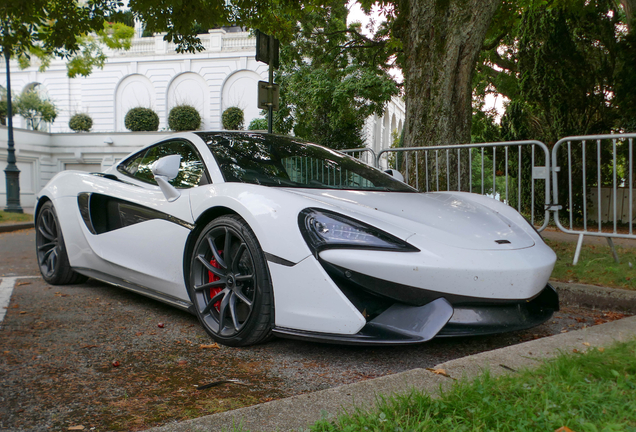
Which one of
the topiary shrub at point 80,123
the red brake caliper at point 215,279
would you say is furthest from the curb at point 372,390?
the topiary shrub at point 80,123

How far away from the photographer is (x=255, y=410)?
1.73 m

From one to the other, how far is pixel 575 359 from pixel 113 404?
1.81 metres

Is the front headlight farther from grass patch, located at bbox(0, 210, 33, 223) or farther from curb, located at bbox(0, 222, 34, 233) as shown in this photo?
grass patch, located at bbox(0, 210, 33, 223)

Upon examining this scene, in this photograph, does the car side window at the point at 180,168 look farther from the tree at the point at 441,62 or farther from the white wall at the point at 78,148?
the white wall at the point at 78,148

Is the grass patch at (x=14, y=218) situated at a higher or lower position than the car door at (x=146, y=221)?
lower

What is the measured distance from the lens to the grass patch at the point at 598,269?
13.7 ft

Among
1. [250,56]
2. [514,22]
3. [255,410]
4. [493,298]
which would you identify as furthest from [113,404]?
[250,56]

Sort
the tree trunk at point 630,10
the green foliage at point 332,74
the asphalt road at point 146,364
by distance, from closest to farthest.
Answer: the asphalt road at point 146,364
the tree trunk at point 630,10
the green foliage at point 332,74

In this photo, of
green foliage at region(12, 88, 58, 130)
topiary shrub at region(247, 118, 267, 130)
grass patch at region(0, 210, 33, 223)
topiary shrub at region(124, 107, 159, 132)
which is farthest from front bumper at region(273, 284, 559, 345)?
green foliage at region(12, 88, 58, 130)

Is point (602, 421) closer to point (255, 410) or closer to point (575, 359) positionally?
point (575, 359)

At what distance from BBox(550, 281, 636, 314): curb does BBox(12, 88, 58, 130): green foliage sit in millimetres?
31192

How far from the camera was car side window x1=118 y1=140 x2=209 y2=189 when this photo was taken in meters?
3.33

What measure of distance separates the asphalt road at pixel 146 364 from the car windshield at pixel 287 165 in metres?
0.95

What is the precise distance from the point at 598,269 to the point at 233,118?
953 inches
